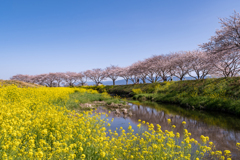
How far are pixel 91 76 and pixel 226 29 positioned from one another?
6224 centimetres

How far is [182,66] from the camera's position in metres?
43.1

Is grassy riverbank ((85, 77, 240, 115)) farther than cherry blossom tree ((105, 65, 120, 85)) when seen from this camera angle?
No

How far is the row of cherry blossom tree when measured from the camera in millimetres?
18750

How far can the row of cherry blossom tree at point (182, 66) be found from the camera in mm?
18750

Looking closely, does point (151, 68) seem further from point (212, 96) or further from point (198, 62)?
point (212, 96)

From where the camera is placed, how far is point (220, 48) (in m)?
19.1

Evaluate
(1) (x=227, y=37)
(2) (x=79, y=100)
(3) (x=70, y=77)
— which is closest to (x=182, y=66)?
(1) (x=227, y=37)

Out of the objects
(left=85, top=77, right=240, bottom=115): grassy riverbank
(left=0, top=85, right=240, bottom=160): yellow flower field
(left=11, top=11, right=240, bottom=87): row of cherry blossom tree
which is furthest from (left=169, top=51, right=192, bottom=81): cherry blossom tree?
(left=0, top=85, right=240, bottom=160): yellow flower field

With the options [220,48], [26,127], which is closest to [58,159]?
[26,127]

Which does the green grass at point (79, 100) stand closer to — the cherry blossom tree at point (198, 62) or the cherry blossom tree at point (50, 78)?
the cherry blossom tree at point (198, 62)

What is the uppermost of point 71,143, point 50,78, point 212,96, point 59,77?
point 59,77

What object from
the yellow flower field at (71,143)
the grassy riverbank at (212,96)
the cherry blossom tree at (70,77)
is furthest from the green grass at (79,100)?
the cherry blossom tree at (70,77)

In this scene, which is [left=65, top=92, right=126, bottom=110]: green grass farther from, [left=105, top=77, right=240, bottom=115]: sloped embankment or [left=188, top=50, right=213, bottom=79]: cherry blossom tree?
[left=188, top=50, right=213, bottom=79]: cherry blossom tree

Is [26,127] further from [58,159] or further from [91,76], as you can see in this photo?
[91,76]
